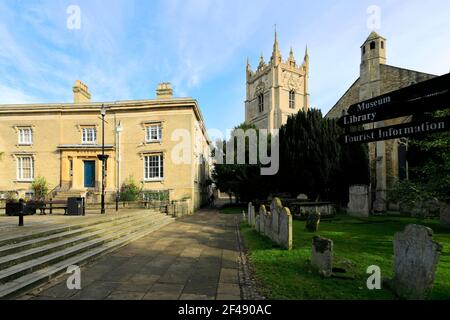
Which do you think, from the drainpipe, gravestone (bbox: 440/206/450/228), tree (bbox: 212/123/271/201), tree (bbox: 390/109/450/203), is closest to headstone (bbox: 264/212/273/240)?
tree (bbox: 390/109/450/203)

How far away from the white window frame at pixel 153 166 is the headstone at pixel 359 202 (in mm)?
16483

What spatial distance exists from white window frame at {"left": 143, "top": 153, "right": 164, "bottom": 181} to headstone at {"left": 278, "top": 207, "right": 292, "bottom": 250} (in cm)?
1833

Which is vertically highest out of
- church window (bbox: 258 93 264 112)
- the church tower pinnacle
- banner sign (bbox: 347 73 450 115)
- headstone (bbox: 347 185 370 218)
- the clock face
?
the church tower pinnacle

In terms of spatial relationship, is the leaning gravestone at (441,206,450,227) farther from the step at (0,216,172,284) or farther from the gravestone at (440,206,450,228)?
the step at (0,216,172,284)

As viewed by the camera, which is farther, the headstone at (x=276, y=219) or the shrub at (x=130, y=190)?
the shrub at (x=130, y=190)

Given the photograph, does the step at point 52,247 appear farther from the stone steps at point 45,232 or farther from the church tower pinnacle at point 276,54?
the church tower pinnacle at point 276,54

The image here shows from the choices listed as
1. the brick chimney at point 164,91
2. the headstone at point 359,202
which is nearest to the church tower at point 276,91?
the brick chimney at point 164,91

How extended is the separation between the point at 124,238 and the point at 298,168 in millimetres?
18384

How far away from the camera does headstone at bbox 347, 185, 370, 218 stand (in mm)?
21297

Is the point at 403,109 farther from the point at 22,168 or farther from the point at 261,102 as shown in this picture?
the point at 261,102

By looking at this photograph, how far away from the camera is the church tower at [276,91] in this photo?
169 feet

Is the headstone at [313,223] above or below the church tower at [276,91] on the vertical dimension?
below
